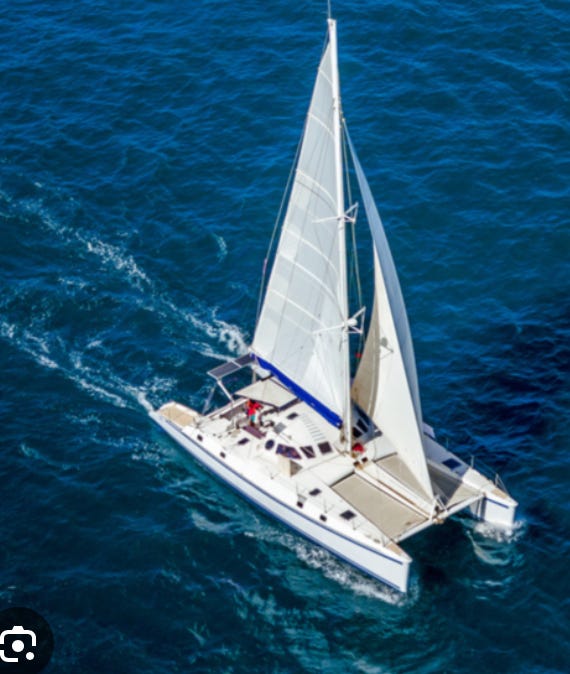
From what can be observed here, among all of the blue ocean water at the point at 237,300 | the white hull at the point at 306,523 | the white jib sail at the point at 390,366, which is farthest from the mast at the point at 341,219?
the blue ocean water at the point at 237,300

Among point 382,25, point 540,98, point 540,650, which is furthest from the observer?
point 382,25

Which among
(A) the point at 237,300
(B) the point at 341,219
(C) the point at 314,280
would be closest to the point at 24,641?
(C) the point at 314,280

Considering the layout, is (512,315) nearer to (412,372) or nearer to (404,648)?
(412,372)

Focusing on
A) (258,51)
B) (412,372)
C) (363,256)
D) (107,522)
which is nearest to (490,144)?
(363,256)

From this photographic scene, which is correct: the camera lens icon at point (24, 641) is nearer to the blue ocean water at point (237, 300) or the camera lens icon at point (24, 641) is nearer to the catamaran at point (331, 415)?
the blue ocean water at point (237, 300)

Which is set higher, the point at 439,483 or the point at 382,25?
the point at 382,25

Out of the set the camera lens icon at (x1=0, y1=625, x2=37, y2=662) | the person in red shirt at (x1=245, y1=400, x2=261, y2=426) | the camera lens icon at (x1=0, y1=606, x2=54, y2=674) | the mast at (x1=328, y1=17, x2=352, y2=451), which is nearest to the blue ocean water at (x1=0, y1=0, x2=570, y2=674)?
the camera lens icon at (x1=0, y1=606, x2=54, y2=674)

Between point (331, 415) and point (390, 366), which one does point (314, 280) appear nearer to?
point (390, 366)

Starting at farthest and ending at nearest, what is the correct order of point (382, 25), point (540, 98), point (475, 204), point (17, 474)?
point (382, 25), point (540, 98), point (475, 204), point (17, 474)
